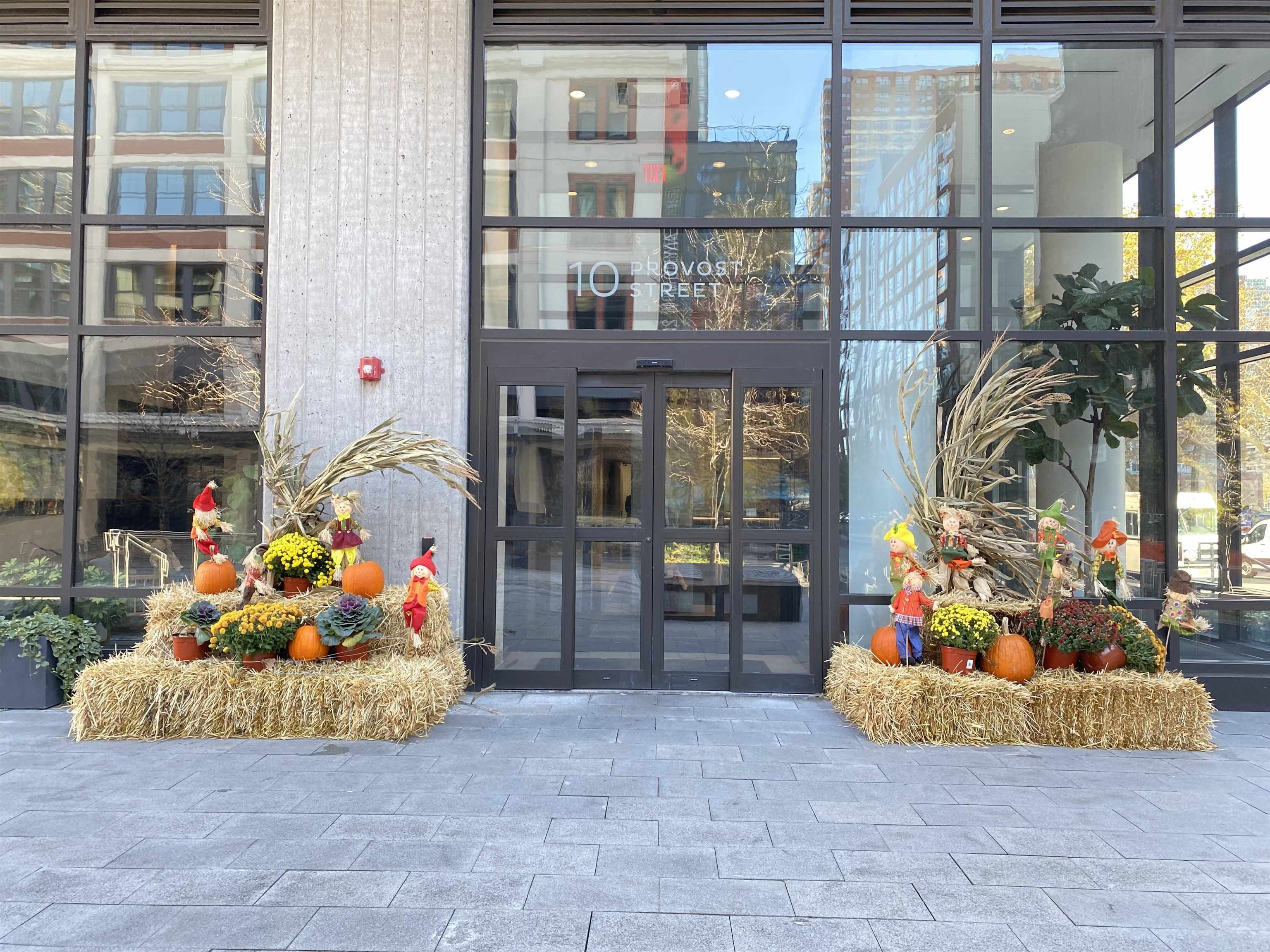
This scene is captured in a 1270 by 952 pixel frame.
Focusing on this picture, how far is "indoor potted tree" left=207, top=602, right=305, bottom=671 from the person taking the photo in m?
4.86

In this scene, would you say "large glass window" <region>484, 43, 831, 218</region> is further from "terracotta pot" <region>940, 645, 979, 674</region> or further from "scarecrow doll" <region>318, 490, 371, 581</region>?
"terracotta pot" <region>940, 645, 979, 674</region>

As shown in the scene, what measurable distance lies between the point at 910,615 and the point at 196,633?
471cm

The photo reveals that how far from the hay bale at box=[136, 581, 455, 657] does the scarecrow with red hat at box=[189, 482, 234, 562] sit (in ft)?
1.03

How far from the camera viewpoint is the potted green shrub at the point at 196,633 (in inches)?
199

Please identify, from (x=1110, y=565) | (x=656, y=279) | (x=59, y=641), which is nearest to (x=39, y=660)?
(x=59, y=641)

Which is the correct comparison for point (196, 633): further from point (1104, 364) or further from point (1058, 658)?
point (1104, 364)

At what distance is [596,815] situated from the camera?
383cm

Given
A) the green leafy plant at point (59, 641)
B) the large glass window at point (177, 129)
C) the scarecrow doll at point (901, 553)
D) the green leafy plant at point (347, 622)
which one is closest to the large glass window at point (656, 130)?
the large glass window at point (177, 129)

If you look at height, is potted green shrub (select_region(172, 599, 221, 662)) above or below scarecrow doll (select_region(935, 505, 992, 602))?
below

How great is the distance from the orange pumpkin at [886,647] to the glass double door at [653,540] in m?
0.75

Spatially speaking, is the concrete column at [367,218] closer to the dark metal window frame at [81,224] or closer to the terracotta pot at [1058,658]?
the dark metal window frame at [81,224]

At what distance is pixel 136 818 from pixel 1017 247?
273 inches

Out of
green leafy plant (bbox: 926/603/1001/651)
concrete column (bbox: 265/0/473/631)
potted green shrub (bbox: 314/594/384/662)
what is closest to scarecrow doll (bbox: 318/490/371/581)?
potted green shrub (bbox: 314/594/384/662)

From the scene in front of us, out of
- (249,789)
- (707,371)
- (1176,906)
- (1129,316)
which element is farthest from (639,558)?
(1129,316)
